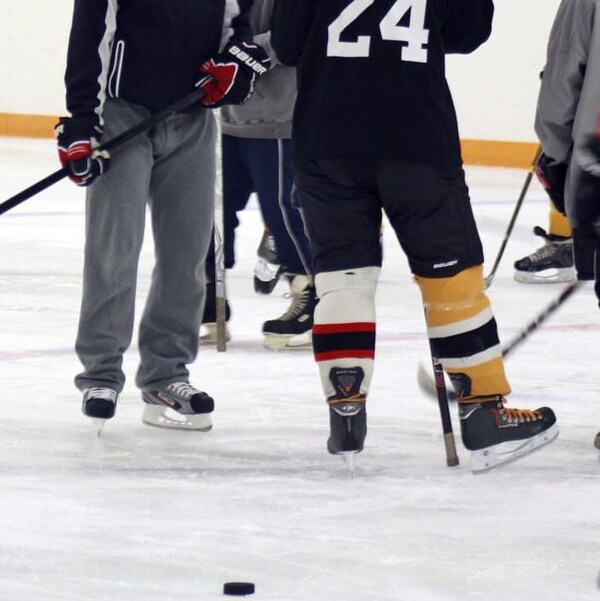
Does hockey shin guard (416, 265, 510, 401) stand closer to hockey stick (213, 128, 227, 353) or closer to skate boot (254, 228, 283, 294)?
hockey stick (213, 128, 227, 353)

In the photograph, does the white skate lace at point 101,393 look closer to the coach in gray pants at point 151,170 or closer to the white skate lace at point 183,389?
the coach in gray pants at point 151,170

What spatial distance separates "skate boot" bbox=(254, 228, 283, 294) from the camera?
16.1 feet

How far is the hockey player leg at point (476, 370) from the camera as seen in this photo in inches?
113

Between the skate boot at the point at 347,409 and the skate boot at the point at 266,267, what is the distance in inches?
76.5

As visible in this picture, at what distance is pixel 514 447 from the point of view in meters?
2.91

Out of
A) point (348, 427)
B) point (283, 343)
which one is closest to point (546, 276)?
point (283, 343)

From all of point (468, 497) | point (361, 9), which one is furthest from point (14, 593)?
point (361, 9)

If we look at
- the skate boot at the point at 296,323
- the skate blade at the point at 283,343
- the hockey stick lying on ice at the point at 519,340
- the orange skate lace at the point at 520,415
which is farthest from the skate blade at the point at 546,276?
the orange skate lace at the point at 520,415

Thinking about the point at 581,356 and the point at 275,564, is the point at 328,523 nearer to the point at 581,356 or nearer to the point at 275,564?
the point at 275,564

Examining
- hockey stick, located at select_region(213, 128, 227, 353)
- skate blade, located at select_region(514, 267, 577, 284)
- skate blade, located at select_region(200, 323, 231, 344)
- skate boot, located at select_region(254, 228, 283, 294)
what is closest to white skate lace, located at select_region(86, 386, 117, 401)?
hockey stick, located at select_region(213, 128, 227, 353)

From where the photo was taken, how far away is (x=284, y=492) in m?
2.80

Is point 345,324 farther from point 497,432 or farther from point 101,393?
point 101,393

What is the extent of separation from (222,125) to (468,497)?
1.77 meters

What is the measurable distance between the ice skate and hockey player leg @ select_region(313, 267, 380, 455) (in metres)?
0.50
